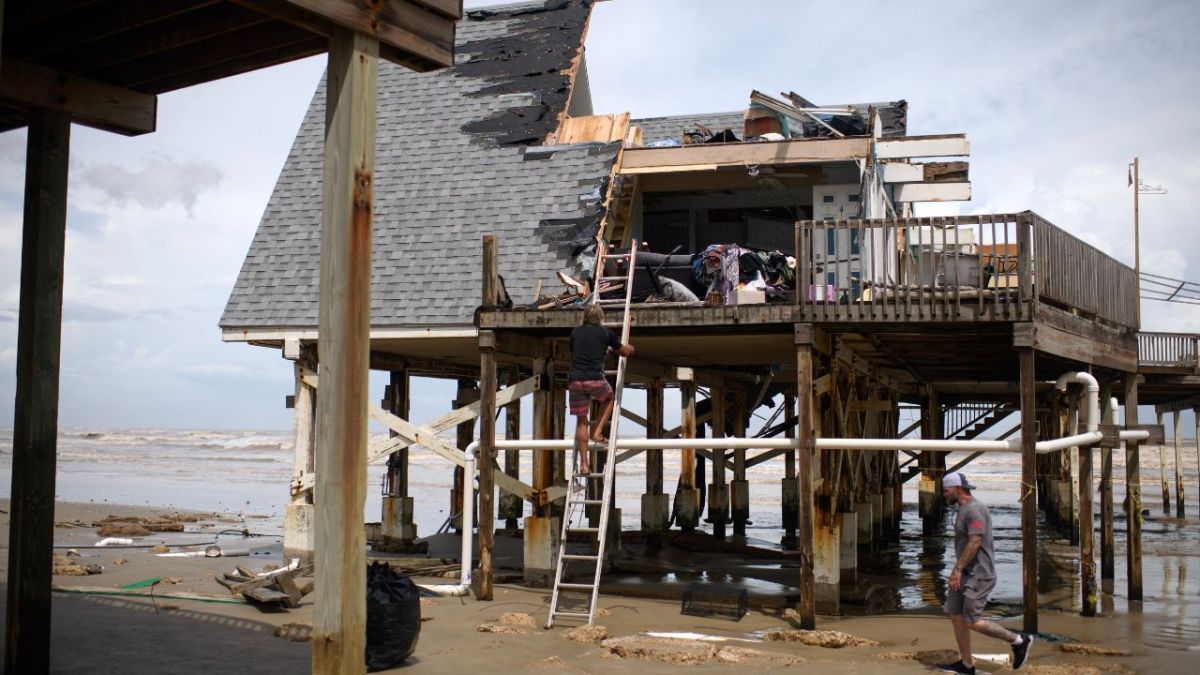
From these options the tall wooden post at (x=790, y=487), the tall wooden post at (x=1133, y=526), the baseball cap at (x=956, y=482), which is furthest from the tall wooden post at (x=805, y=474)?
the tall wooden post at (x=790, y=487)

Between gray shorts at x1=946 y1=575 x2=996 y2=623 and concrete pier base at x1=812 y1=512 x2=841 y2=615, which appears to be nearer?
gray shorts at x1=946 y1=575 x2=996 y2=623

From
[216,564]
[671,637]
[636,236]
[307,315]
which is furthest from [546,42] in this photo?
[671,637]

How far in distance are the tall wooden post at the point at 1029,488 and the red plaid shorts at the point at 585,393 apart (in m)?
4.36

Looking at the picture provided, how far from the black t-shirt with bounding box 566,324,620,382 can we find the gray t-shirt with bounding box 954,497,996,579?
4208 mm

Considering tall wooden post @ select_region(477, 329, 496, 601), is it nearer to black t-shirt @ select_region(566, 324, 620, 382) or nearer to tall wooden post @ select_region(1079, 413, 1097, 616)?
black t-shirt @ select_region(566, 324, 620, 382)

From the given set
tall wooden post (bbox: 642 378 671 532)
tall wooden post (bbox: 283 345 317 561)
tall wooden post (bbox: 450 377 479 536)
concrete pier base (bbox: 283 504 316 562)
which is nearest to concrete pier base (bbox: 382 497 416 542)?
tall wooden post (bbox: 450 377 479 536)

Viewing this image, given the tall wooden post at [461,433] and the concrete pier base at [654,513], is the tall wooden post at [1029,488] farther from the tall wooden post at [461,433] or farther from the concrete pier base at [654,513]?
the tall wooden post at [461,433]

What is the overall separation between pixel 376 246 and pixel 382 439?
3.08 metres

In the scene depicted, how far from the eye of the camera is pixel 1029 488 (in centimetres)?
1160

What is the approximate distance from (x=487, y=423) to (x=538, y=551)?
1987 mm

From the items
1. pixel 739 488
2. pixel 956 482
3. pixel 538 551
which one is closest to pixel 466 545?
pixel 538 551

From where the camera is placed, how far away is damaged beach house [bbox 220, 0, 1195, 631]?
40.9 ft

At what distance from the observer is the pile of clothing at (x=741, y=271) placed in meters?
14.1

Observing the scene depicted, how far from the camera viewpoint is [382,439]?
17.2m
